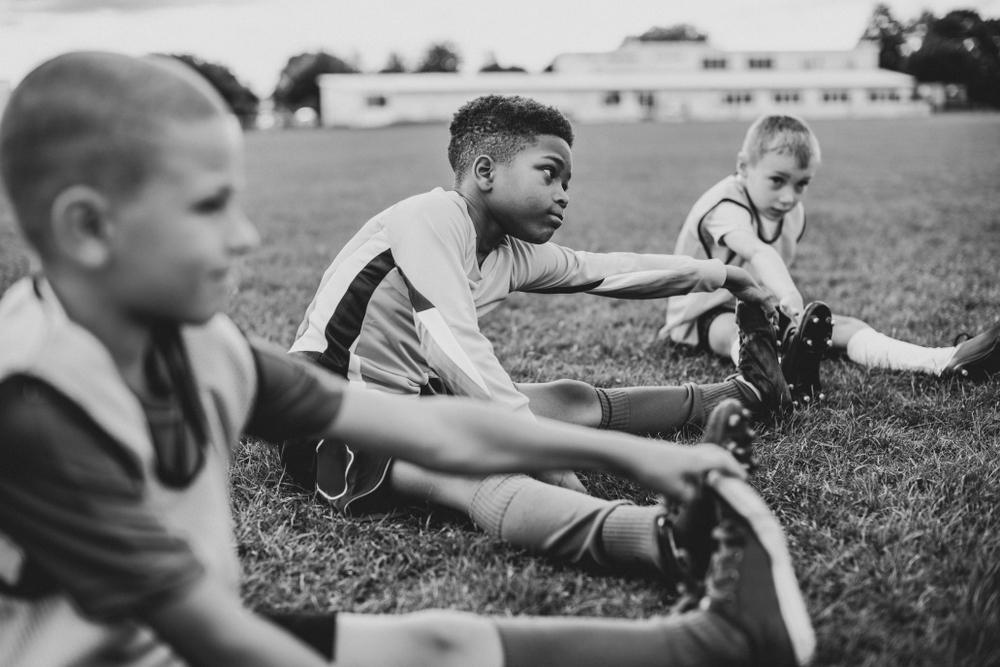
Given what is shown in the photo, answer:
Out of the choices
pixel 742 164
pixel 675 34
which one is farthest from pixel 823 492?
pixel 675 34

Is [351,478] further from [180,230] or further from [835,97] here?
[835,97]

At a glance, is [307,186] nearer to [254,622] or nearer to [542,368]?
[542,368]

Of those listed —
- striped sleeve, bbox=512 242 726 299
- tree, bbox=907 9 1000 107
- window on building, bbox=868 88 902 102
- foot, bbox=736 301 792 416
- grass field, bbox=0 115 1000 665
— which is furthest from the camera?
tree, bbox=907 9 1000 107

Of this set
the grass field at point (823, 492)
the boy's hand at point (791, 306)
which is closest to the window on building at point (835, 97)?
the grass field at point (823, 492)

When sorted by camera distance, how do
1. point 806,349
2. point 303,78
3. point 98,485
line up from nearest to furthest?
point 98,485 → point 806,349 → point 303,78

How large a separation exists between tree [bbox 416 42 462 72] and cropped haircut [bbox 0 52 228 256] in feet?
304

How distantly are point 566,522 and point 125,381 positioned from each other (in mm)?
1099

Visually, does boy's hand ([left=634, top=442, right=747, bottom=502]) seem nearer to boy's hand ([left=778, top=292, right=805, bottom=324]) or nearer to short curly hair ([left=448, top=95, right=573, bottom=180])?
short curly hair ([left=448, top=95, right=573, bottom=180])

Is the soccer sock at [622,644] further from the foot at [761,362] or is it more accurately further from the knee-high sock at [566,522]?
the foot at [761,362]

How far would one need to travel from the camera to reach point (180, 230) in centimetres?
115

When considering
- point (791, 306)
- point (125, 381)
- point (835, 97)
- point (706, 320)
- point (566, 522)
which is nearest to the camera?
point (125, 381)

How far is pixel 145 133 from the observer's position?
1.13 meters

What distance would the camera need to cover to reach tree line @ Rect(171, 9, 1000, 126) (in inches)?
2756

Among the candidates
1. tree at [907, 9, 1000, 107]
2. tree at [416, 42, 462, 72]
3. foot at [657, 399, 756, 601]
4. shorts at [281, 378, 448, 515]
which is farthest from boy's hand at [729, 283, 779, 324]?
tree at [416, 42, 462, 72]
